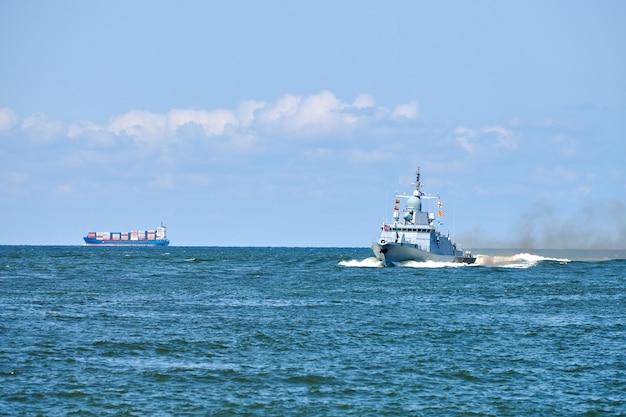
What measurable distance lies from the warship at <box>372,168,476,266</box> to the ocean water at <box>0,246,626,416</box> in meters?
39.2

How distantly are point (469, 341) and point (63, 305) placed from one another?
96.6ft

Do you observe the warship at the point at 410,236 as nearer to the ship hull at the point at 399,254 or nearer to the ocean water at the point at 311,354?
the ship hull at the point at 399,254

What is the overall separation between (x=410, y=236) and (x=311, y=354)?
74.0m

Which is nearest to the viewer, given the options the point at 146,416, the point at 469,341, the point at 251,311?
the point at 146,416

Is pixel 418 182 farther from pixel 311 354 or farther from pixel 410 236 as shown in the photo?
pixel 311 354

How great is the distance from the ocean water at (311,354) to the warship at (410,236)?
3925 cm

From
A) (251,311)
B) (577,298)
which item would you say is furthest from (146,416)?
(577,298)

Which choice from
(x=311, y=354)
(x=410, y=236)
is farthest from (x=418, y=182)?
(x=311, y=354)

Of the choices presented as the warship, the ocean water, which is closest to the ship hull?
the warship

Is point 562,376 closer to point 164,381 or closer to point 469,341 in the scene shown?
point 469,341

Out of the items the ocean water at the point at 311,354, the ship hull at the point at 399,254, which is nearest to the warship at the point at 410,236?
the ship hull at the point at 399,254

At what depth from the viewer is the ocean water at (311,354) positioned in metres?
28.3

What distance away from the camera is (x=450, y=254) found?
122000mm

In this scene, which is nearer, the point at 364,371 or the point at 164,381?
the point at 164,381
